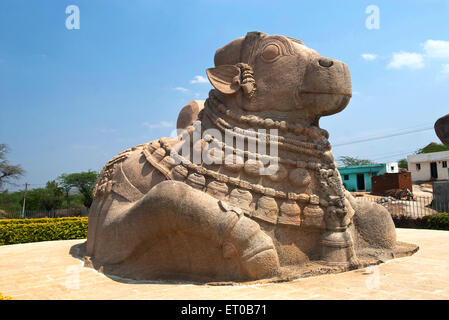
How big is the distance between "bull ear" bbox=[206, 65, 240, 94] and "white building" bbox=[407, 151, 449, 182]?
33.3m

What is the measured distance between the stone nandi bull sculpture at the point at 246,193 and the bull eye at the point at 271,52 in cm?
1

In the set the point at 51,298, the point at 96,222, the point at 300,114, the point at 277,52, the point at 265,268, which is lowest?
the point at 51,298

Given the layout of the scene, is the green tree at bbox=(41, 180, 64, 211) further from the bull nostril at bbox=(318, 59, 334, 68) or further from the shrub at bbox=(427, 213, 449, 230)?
the bull nostril at bbox=(318, 59, 334, 68)

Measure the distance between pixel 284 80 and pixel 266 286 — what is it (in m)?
2.44

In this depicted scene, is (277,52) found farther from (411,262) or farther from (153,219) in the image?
(411,262)

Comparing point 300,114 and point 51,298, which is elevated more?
point 300,114

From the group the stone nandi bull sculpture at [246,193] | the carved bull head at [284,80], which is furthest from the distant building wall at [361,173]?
the carved bull head at [284,80]

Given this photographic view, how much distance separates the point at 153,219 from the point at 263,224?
4.00 feet

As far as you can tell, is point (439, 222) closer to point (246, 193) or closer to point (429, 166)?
point (246, 193)

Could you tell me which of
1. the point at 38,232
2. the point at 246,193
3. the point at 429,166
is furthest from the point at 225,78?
the point at 429,166

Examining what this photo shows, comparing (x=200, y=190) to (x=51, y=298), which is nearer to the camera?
(x=51, y=298)

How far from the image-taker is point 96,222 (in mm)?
4965

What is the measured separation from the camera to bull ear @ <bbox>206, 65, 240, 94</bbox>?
456 cm
